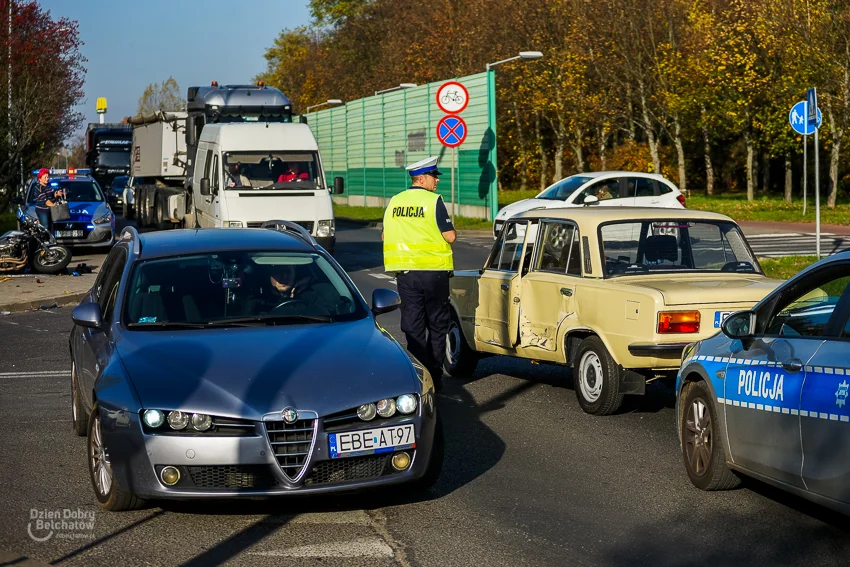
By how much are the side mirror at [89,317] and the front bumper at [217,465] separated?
Answer: 3.62ft

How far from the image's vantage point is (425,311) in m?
10.1

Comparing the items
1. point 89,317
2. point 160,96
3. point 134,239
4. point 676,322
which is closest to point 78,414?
point 134,239

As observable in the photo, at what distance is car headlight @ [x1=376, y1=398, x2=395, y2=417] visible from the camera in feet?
20.5

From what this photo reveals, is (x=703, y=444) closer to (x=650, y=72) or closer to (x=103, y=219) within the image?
(x=103, y=219)

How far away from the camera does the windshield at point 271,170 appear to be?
21.7m

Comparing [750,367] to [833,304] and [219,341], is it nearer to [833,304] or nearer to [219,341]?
[833,304]

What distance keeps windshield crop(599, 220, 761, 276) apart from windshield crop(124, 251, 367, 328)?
104 inches

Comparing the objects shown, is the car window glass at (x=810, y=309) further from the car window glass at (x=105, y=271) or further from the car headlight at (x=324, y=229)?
the car headlight at (x=324, y=229)

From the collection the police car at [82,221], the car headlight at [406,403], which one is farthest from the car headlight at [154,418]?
the police car at [82,221]

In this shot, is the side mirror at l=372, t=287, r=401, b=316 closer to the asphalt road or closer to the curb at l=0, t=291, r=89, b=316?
the asphalt road

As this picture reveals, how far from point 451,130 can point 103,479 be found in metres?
25.5

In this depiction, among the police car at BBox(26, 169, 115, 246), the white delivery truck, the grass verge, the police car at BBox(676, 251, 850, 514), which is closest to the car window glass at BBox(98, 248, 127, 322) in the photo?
the police car at BBox(676, 251, 850, 514)

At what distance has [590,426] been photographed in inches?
348

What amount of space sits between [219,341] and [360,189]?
155ft
